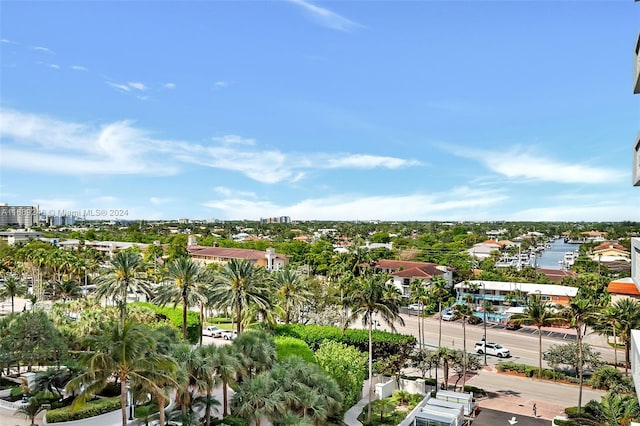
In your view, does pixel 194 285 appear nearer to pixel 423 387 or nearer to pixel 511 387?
pixel 423 387

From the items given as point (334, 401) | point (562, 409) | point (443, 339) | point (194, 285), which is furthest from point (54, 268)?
point (562, 409)

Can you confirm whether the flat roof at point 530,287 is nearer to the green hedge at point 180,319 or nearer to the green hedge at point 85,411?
the green hedge at point 180,319

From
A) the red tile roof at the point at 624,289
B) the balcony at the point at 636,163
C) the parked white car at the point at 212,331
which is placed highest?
the balcony at the point at 636,163

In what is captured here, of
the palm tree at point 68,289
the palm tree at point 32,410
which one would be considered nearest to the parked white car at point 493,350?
the palm tree at point 32,410

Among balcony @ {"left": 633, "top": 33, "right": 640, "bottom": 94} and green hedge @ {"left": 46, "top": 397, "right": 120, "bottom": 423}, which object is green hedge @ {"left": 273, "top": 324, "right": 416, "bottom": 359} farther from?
balcony @ {"left": 633, "top": 33, "right": 640, "bottom": 94}

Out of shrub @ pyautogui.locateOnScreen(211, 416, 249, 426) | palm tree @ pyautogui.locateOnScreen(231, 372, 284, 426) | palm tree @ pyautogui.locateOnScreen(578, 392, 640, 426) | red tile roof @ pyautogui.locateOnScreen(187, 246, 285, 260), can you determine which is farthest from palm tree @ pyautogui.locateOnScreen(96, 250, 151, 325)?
red tile roof @ pyautogui.locateOnScreen(187, 246, 285, 260)

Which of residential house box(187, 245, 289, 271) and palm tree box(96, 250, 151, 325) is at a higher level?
palm tree box(96, 250, 151, 325)
